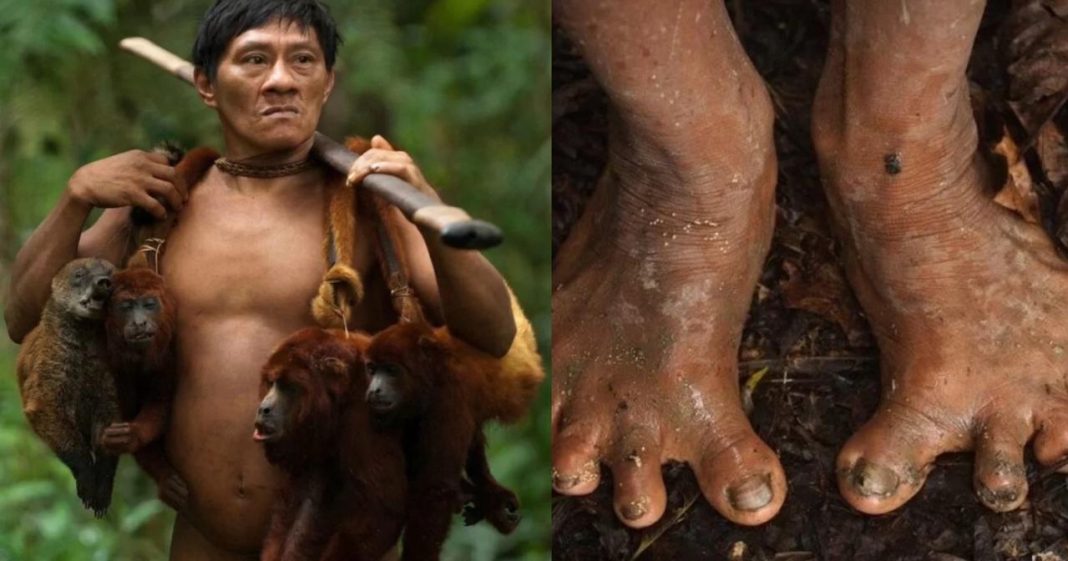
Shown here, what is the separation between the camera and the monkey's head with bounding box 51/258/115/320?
1544 mm

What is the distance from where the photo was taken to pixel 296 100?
1538 millimetres

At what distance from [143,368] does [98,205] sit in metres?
0.15

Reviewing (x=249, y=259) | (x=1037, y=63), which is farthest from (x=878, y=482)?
(x=249, y=259)

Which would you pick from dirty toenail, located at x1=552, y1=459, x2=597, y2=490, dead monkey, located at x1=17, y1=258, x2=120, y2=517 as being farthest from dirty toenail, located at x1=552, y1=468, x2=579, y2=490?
dead monkey, located at x1=17, y1=258, x2=120, y2=517

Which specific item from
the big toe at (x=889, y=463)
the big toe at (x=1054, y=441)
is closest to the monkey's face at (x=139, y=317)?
the big toe at (x=889, y=463)

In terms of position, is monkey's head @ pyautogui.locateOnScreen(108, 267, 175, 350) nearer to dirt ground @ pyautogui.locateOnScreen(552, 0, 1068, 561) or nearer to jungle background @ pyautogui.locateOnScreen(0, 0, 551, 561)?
jungle background @ pyautogui.locateOnScreen(0, 0, 551, 561)

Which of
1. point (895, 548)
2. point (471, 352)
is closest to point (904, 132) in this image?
point (895, 548)

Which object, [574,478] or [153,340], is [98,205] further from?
[574,478]

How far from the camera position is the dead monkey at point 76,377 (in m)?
1.55

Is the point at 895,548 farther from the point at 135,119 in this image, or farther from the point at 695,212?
the point at 135,119

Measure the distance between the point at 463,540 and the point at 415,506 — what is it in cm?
10

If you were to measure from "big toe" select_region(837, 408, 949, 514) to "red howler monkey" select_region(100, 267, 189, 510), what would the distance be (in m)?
0.89

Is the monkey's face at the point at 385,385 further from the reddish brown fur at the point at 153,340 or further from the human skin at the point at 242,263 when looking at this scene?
the reddish brown fur at the point at 153,340

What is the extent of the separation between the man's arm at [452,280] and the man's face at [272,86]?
0.07 metres
